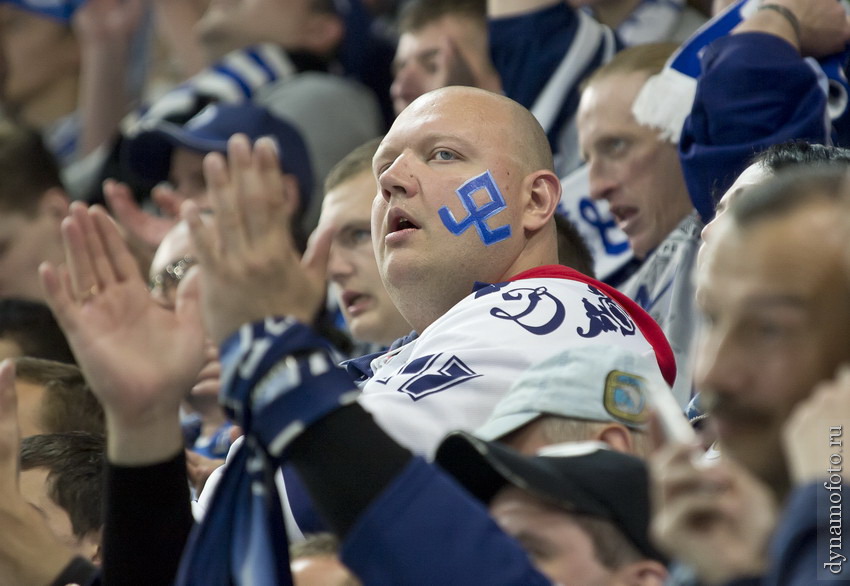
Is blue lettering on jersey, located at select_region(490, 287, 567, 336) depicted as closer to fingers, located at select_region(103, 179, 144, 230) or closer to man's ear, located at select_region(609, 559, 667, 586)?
man's ear, located at select_region(609, 559, 667, 586)

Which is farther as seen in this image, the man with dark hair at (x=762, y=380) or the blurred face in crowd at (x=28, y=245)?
the blurred face in crowd at (x=28, y=245)

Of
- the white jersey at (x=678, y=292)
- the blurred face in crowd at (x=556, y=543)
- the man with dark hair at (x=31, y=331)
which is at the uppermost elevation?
the blurred face in crowd at (x=556, y=543)

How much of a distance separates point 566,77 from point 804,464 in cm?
342

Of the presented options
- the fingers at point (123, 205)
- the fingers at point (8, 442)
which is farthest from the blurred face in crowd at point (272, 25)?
the fingers at point (8, 442)

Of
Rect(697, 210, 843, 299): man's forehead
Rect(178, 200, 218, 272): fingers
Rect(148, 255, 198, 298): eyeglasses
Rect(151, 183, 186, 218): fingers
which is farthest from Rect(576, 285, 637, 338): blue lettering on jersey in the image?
Rect(151, 183, 186, 218): fingers

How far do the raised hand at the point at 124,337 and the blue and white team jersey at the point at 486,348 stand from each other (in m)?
A: 0.53

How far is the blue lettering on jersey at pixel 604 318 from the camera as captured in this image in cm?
301

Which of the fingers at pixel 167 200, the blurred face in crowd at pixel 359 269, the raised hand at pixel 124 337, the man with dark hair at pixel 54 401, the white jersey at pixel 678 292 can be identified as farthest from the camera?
the fingers at pixel 167 200

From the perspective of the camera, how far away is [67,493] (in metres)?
3.16

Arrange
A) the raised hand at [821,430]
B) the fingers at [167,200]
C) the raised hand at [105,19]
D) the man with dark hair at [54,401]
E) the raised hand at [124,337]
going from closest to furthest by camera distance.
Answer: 1. the raised hand at [821,430]
2. the raised hand at [124,337]
3. the man with dark hair at [54,401]
4. the fingers at [167,200]
5. the raised hand at [105,19]

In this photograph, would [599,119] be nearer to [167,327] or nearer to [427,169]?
[427,169]

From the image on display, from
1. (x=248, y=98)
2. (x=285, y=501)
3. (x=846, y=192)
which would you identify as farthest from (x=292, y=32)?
(x=846, y=192)

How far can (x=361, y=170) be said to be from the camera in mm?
4516

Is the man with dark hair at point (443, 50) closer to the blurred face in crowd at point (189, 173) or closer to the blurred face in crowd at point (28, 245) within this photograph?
the blurred face in crowd at point (189, 173)
